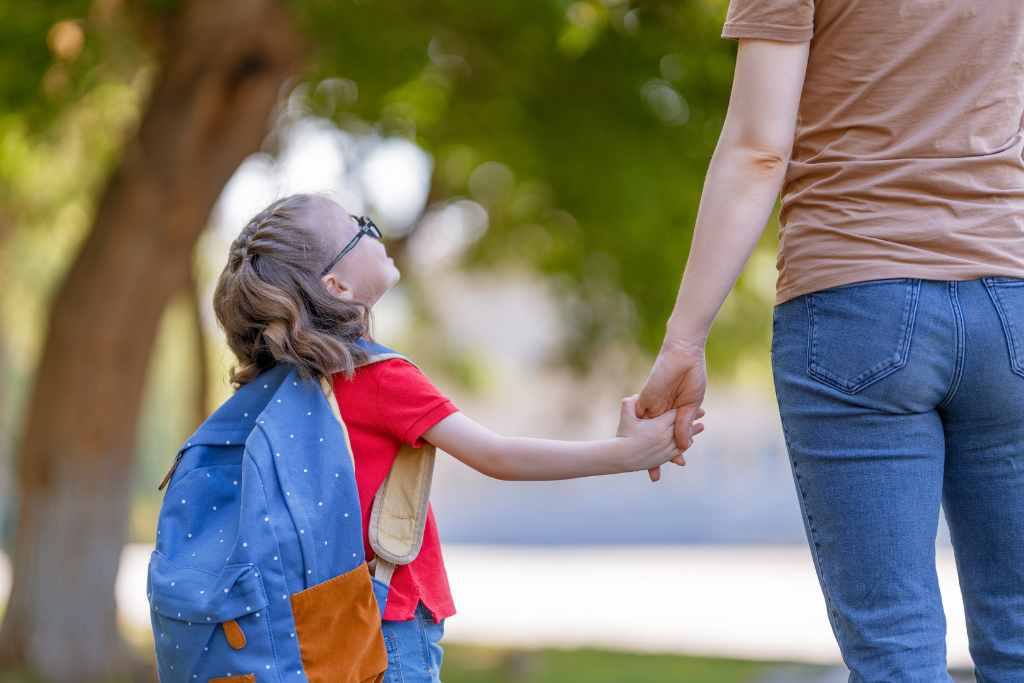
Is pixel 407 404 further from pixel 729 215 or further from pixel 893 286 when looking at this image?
pixel 893 286

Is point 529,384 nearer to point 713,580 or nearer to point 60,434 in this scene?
point 713,580

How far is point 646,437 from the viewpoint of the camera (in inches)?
99.9

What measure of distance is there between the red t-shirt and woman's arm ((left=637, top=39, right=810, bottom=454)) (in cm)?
53

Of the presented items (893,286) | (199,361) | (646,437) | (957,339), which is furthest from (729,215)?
(199,361)

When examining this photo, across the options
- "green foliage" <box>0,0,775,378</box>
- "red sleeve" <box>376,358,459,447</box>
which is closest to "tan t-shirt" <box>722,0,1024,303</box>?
"red sleeve" <box>376,358,459,447</box>

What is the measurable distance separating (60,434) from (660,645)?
484cm

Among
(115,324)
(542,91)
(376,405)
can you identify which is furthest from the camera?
(542,91)

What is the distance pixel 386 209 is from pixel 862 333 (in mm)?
11079

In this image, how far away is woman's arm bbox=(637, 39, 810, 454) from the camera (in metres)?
2.14

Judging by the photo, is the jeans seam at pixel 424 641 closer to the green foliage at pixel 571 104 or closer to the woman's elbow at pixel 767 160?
the woman's elbow at pixel 767 160

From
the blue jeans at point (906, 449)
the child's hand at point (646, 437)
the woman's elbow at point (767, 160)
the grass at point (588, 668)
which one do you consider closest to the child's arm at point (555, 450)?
the child's hand at point (646, 437)

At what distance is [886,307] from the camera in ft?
6.72

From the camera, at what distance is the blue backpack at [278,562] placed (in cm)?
233

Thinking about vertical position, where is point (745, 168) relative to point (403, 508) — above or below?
above
